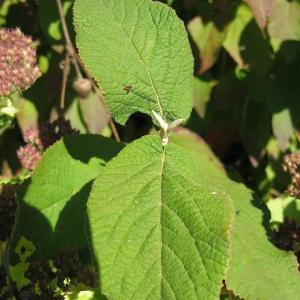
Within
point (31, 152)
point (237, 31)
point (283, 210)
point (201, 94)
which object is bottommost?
point (283, 210)

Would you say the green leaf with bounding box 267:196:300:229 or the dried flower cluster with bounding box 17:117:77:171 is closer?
the dried flower cluster with bounding box 17:117:77:171

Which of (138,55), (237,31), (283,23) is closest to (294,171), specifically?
(138,55)

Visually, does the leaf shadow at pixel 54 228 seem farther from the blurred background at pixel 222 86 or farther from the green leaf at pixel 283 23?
the green leaf at pixel 283 23

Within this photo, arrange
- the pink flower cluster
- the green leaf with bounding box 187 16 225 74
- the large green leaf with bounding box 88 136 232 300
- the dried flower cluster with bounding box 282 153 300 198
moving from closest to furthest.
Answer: the large green leaf with bounding box 88 136 232 300, the dried flower cluster with bounding box 282 153 300 198, the pink flower cluster, the green leaf with bounding box 187 16 225 74

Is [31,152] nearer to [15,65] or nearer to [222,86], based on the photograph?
[15,65]

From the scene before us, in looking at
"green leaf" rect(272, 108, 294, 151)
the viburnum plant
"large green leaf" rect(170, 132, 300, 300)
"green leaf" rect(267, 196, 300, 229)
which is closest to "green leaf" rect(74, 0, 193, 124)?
the viburnum plant

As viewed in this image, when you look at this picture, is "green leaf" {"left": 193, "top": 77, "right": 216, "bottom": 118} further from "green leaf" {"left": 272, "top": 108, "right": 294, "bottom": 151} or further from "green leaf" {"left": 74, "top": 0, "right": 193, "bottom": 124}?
"green leaf" {"left": 74, "top": 0, "right": 193, "bottom": 124}
